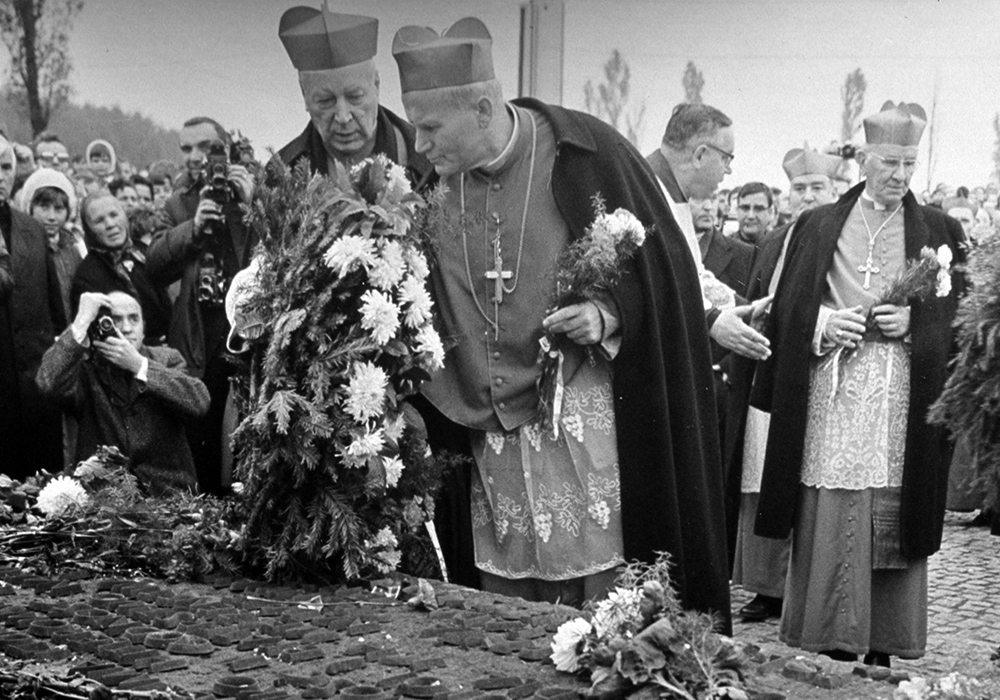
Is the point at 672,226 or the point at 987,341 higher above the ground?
the point at 672,226

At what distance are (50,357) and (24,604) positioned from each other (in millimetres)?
2243

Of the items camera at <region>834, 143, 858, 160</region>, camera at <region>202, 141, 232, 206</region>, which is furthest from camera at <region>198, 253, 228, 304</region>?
camera at <region>834, 143, 858, 160</region>

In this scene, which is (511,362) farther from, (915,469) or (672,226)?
(915,469)

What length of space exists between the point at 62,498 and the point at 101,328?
139 cm

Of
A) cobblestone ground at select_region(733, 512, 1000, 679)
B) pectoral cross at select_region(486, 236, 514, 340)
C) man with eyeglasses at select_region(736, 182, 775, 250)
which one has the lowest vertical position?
cobblestone ground at select_region(733, 512, 1000, 679)

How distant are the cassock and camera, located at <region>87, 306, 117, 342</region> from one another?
2.88 metres

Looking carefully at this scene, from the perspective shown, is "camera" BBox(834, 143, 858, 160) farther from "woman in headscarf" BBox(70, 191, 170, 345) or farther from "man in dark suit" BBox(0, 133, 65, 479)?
"man in dark suit" BBox(0, 133, 65, 479)

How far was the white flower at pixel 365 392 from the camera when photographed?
397 cm

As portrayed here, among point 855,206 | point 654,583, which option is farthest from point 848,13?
point 654,583

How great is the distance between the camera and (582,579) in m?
4.70

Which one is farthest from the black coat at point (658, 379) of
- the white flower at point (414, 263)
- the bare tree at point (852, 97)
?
the bare tree at point (852, 97)

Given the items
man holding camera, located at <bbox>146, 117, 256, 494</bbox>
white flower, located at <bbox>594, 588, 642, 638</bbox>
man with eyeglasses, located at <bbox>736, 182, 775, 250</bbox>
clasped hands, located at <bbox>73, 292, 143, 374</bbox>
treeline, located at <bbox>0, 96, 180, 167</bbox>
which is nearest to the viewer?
white flower, located at <bbox>594, 588, 642, 638</bbox>

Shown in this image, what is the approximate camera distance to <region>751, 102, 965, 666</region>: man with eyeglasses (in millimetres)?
5758

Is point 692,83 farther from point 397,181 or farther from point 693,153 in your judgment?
point 397,181
